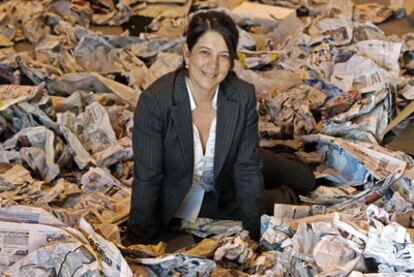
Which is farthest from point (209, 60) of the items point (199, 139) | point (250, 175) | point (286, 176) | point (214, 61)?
point (286, 176)

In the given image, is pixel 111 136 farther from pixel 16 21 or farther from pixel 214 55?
pixel 16 21

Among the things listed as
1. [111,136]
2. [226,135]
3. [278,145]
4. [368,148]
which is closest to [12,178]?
[111,136]

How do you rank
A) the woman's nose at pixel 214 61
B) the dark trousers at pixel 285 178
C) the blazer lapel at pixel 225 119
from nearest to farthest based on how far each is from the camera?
the woman's nose at pixel 214 61 → the blazer lapel at pixel 225 119 → the dark trousers at pixel 285 178

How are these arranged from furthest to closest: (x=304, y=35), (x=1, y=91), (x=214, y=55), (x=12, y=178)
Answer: (x=304, y=35), (x=1, y=91), (x=12, y=178), (x=214, y=55)

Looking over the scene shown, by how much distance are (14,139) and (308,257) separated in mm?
1115

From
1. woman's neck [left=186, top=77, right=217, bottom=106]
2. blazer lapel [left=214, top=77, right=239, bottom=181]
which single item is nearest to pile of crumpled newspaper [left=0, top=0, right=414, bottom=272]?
blazer lapel [left=214, top=77, right=239, bottom=181]

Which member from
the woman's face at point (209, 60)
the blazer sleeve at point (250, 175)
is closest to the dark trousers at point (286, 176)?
the blazer sleeve at point (250, 175)

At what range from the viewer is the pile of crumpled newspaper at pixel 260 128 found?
1.23m

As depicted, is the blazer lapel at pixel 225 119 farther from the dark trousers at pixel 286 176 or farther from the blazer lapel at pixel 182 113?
the dark trousers at pixel 286 176

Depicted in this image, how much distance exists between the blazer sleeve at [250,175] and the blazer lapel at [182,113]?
0.15 meters

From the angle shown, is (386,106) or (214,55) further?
(386,106)

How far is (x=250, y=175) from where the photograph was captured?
1600 millimetres

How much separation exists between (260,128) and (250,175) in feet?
1.89

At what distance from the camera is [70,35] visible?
2.76 meters
